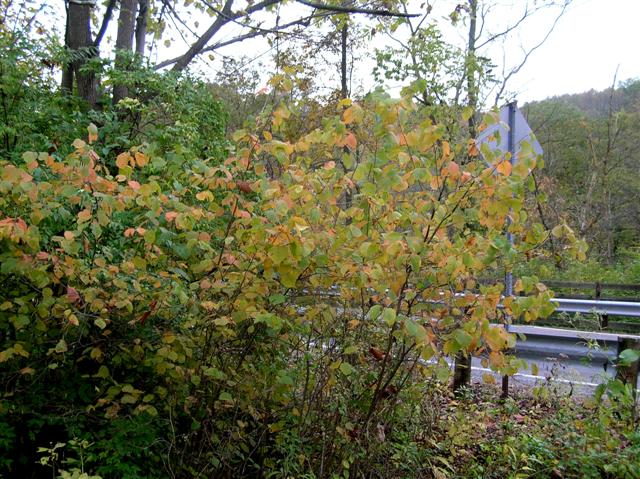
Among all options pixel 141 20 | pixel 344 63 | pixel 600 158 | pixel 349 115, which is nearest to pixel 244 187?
pixel 349 115

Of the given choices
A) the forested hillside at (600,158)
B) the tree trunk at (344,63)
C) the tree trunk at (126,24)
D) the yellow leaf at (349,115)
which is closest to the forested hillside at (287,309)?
the yellow leaf at (349,115)

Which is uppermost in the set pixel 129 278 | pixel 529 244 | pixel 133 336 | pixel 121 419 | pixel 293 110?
pixel 293 110

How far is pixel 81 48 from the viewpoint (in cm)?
567

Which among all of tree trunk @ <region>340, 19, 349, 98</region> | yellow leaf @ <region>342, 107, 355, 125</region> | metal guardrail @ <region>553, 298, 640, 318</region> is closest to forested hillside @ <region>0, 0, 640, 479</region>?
yellow leaf @ <region>342, 107, 355, 125</region>

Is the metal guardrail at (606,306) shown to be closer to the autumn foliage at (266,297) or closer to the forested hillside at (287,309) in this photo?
the forested hillside at (287,309)

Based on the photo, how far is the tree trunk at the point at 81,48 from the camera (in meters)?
5.78

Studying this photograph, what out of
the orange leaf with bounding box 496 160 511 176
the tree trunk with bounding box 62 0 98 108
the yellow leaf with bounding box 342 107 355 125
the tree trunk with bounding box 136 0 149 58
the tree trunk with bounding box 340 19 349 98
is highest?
the tree trunk with bounding box 340 19 349 98

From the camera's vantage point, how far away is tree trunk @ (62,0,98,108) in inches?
227

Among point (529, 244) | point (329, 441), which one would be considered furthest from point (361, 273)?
point (329, 441)

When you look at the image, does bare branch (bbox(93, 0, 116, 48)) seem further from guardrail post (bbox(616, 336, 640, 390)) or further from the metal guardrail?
the metal guardrail

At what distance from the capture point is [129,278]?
2959 millimetres

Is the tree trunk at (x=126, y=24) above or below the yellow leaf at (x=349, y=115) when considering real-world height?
above

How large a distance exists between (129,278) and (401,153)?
1.58 m

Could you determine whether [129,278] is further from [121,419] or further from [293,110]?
[293,110]
